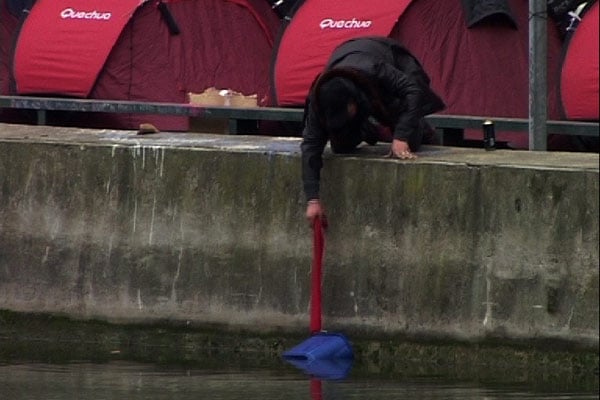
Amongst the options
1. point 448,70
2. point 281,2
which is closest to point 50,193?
point 448,70

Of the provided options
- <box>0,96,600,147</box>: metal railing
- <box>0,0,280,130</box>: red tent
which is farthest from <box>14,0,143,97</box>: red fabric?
<box>0,96,600,147</box>: metal railing

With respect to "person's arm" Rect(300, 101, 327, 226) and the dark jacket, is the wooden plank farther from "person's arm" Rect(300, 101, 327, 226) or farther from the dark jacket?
"person's arm" Rect(300, 101, 327, 226)

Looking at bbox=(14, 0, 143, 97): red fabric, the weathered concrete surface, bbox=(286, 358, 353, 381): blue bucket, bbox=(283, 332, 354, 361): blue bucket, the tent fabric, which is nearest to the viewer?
the weathered concrete surface

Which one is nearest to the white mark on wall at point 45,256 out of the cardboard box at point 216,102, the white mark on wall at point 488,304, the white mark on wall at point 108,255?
the white mark on wall at point 108,255

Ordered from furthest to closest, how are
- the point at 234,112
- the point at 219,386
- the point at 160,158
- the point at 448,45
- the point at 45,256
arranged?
the point at 448,45, the point at 234,112, the point at 45,256, the point at 160,158, the point at 219,386

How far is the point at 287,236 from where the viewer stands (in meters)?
12.1

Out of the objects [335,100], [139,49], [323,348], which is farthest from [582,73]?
[139,49]

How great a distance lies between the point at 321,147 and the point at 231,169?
25.2 inches

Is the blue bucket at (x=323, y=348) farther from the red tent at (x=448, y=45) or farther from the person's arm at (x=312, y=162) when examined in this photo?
the red tent at (x=448, y=45)

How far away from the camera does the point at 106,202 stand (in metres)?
12.6

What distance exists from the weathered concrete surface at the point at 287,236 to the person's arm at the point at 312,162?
0.18m

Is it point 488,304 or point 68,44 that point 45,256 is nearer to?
point 488,304

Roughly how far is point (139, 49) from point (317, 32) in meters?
1.59

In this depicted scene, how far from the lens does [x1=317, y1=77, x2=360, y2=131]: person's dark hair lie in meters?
11.7
